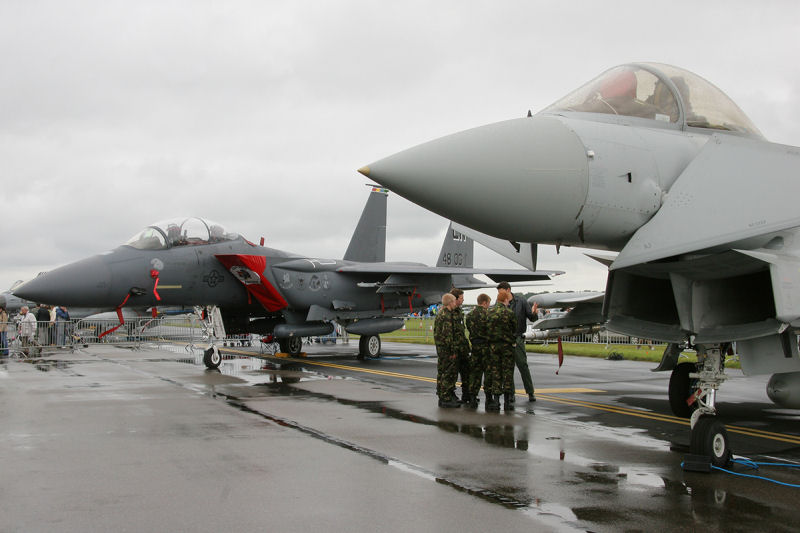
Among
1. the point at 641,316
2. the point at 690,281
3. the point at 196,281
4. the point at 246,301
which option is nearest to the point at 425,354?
the point at 246,301

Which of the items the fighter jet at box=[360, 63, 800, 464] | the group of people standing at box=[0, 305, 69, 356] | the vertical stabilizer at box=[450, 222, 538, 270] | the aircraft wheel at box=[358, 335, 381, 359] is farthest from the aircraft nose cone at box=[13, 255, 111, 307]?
the fighter jet at box=[360, 63, 800, 464]

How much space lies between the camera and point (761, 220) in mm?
4867

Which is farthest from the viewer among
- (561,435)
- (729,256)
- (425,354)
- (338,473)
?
(425,354)

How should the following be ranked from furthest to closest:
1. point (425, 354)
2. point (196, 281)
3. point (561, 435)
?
1. point (425, 354)
2. point (196, 281)
3. point (561, 435)

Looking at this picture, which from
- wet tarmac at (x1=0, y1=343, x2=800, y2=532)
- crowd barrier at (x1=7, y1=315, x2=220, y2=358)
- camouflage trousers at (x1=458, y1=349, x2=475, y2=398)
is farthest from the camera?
crowd barrier at (x1=7, y1=315, x2=220, y2=358)

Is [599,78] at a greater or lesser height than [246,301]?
greater

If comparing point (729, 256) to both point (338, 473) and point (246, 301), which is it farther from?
point (246, 301)

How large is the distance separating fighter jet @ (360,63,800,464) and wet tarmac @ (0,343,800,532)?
3.42ft

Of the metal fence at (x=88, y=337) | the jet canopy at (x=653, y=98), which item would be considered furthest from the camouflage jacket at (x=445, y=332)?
the metal fence at (x=88, y=337)

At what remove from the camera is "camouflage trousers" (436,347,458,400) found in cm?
848

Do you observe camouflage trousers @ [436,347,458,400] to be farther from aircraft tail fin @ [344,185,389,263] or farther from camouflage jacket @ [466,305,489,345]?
aircraft tail fin @ [344,185,389,263]

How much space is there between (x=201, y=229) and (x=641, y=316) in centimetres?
979

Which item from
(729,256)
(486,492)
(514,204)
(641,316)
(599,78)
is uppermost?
(599,78)

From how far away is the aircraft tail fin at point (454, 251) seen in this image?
21891 mm
